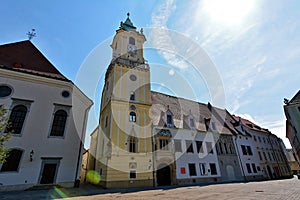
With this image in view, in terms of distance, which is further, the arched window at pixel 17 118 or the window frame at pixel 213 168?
the window frame at pixel 213 168

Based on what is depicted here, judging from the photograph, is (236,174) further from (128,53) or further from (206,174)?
(128,53)

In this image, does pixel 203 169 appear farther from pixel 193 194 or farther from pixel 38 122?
pixel 38 122

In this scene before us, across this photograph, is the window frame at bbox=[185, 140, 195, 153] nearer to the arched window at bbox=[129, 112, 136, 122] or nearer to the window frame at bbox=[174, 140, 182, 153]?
the window frame at bbox=[174, 140, 182, 153]

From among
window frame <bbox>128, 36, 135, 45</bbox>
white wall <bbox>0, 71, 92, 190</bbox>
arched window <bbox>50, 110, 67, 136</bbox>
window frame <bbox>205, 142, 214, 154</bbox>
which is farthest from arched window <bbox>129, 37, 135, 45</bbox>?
window frame <bbox>205, 142, 214, 154</bbox>

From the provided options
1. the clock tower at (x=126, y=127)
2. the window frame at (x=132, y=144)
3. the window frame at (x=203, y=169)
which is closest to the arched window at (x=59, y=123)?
the clock tower at (x=126, y=127)

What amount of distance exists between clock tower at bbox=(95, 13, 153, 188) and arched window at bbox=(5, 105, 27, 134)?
26.1 ft

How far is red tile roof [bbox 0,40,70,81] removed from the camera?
50.9 ft

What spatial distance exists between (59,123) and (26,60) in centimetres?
773

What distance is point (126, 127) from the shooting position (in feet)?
59.2

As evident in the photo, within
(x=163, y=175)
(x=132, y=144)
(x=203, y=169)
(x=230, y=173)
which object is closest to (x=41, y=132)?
(x=132, y=144)

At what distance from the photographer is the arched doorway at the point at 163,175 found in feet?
58.7

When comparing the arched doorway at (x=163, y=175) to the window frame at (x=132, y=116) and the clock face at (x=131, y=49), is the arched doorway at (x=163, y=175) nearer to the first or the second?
the window frame at (x=132, y=116)

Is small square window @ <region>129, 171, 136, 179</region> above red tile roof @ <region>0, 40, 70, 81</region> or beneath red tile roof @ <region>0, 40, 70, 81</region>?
beneath

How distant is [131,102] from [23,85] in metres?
11.0
